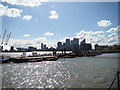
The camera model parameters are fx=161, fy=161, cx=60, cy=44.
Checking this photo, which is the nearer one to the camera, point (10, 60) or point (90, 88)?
point (90, 88)

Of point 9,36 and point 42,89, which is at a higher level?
point 9,36

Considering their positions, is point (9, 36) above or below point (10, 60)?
above

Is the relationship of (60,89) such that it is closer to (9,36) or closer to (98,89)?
Result: (98,89)

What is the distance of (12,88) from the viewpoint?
931 inches

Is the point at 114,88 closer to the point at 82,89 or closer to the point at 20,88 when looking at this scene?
the point at 82,89

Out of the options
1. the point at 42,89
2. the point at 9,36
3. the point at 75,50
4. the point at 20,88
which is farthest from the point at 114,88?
the point at 75,50

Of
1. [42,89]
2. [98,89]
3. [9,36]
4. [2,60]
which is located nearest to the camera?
[98,89]

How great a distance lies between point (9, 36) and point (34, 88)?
127 m

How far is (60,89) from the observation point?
22281 mm

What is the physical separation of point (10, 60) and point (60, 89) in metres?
63.9

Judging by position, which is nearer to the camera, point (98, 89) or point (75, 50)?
point (98, 89)

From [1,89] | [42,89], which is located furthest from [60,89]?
[1,89]

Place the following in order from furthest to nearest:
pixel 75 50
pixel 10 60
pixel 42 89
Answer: pixel 75 50
pixel 10 60
pixel 42 89

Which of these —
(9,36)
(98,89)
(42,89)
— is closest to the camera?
(98,89)
